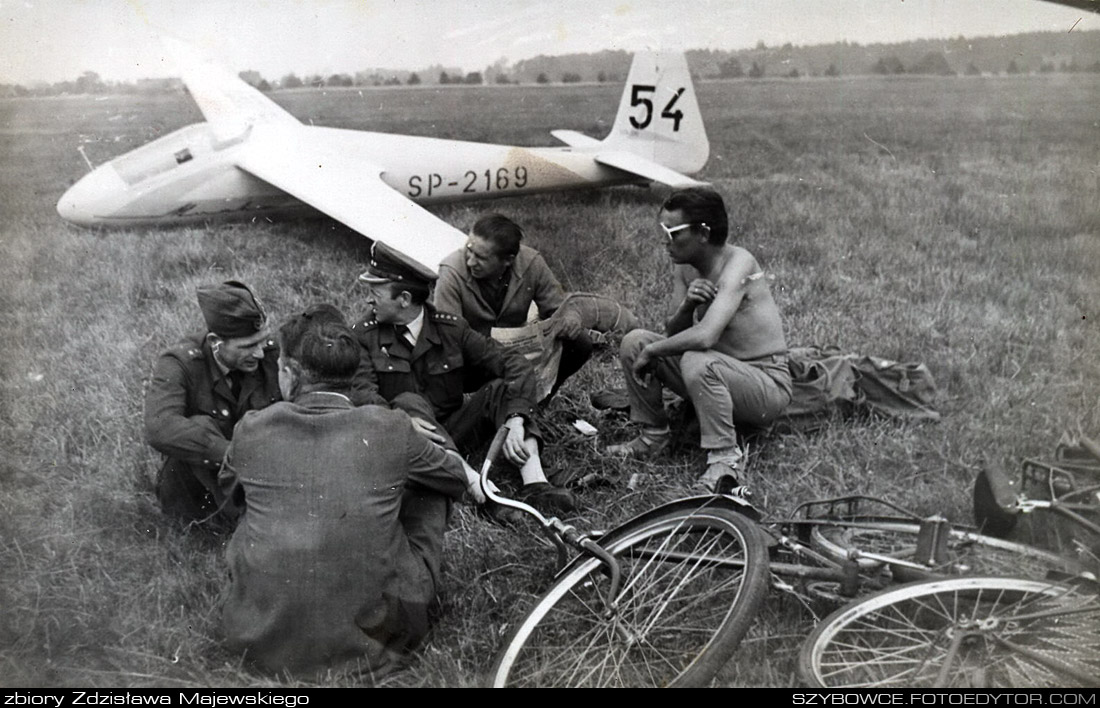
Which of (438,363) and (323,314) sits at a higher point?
(323,314)

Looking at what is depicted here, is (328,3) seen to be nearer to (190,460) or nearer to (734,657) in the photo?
(190,460)

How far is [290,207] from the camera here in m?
9.14

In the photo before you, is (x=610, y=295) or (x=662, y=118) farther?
(x=662, y=118)

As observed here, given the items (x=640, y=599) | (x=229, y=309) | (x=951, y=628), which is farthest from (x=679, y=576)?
(x=229, y=309)

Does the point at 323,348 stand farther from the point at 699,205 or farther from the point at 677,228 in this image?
the point at 699,205

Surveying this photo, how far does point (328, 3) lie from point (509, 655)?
318 cm

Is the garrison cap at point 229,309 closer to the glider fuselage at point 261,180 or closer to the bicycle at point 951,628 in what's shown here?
the bicycle at point 951,628

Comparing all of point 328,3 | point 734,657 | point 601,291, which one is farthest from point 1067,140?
point 328,3

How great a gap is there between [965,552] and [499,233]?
2.84m

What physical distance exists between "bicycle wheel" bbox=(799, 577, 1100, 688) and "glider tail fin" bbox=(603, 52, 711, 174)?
25.4 ft

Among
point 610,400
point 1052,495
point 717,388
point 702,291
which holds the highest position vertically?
point 702,291

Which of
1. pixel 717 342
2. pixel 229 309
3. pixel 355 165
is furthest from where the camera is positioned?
pixel 355 165

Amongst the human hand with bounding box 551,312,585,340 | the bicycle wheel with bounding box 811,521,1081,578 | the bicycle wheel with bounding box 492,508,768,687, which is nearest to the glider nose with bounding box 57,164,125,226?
the human hand with bounding box 551,312,585,340

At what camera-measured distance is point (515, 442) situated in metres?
3.95
